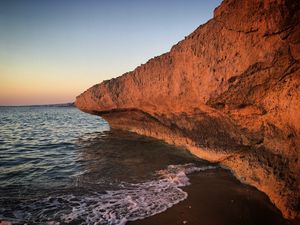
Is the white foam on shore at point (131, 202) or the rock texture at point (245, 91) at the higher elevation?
the rock texture at point (245, 91)

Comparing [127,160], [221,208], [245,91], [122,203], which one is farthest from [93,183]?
[245,91]

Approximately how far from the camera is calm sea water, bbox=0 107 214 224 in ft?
15.5

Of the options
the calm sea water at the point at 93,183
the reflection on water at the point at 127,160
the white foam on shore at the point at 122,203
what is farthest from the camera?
the reflection on water at the point at 127,160

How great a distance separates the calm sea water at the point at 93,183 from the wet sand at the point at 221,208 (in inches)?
10.6

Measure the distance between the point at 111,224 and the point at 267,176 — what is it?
3197mm

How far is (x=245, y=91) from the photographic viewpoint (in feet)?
16.4

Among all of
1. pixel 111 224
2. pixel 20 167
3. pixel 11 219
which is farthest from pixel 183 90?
pixel 20 167

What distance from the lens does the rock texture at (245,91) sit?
4148mm

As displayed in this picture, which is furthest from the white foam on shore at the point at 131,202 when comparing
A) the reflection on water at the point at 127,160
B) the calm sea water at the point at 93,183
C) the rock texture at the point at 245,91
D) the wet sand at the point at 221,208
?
the rock texture at the point at 245,91

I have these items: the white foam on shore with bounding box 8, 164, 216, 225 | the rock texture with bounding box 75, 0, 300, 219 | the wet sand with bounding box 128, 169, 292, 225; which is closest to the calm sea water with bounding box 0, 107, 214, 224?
the white foam on shore with bounding box 8, 164, 216, 225

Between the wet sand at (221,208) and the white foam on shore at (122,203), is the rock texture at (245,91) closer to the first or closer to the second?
the wet sand at (221,208)

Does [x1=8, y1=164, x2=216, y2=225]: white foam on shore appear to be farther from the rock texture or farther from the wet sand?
the rock texture

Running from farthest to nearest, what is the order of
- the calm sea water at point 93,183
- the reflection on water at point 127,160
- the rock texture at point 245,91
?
the reflection on water at point 127,160
the calm sea water at point 93,183
the rock texture at point 245,91

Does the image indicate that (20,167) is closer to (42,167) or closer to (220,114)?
(42,167)
